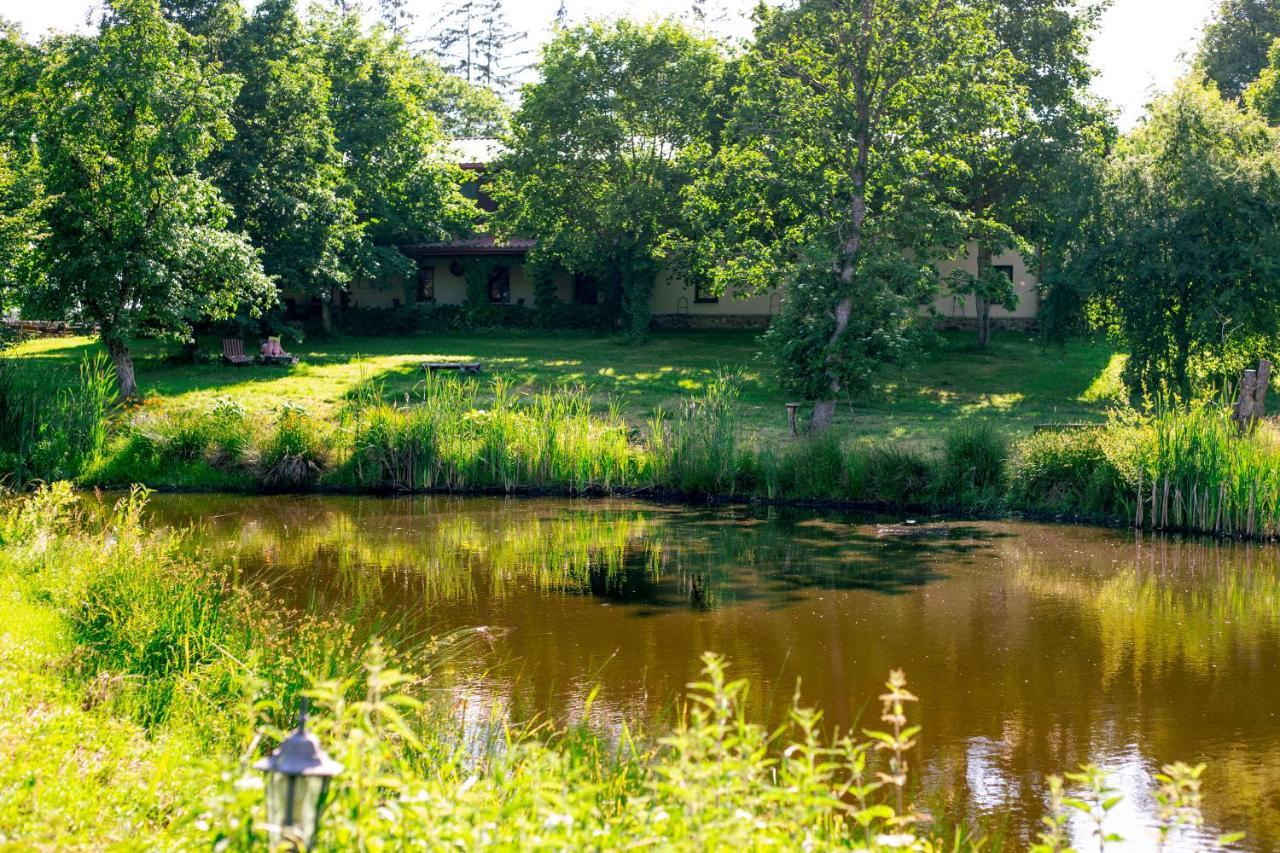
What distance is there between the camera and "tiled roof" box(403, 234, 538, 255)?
136ft

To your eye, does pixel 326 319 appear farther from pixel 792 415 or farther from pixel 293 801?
A: pixel 293 801

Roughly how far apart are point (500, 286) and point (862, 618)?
33.4 meters

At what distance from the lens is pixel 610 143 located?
3619 cm

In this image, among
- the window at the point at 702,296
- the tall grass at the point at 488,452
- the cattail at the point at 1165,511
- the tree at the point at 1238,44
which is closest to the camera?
the cattail at the point at 1165,511

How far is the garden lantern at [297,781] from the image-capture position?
3.63 metres

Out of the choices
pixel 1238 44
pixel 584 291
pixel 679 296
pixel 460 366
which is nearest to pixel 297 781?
pixel 460 366

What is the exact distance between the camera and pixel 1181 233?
25.7 metres

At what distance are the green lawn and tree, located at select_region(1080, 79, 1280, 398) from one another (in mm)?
2022

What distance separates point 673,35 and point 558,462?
20316mm

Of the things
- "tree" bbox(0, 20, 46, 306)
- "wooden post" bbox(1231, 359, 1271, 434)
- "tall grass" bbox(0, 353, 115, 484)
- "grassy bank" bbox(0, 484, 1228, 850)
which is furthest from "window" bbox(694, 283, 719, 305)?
"grassy bank" bbox(0, 484, 1228, 850)

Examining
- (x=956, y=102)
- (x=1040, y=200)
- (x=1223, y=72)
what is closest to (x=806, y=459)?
(x=956, y=102)

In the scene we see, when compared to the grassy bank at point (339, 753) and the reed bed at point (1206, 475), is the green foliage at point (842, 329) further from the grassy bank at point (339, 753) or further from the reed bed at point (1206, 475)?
the grassy bank at point (339, 753)

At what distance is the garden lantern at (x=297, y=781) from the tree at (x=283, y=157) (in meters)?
28.9

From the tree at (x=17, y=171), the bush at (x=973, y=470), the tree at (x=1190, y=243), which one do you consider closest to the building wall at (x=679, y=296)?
the tree at (x=1190, y=243)
